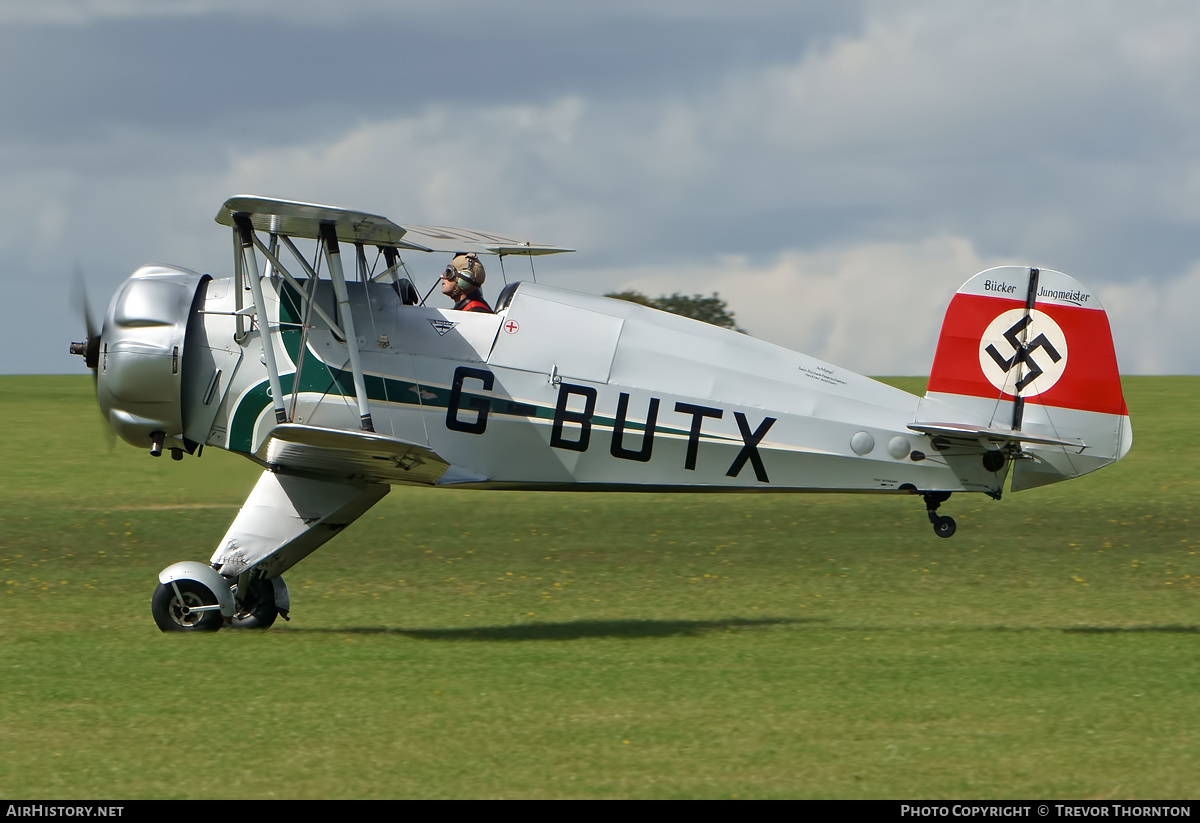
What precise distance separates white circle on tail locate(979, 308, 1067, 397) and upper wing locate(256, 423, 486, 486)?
431cm

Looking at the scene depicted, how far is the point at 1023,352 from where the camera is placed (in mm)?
10711

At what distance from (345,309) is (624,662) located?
3.45 m

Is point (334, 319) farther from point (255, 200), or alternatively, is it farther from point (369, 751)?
point (369, 751)

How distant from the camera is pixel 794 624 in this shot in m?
11.6

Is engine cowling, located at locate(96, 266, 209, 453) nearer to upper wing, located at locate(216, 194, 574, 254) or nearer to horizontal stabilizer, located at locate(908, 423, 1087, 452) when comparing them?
upper wing, located at locate(216, 194, 574, 254)

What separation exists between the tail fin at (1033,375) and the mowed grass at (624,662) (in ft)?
5.16

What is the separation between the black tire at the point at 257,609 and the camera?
441 inches

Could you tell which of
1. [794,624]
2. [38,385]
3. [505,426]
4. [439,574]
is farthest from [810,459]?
[38,385]

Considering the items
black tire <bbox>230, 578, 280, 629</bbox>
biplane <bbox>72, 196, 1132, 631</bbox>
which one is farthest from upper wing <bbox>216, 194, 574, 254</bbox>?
black tire <bbox>230, 578, 280, 629</bbox>

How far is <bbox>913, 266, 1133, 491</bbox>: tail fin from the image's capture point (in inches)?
418

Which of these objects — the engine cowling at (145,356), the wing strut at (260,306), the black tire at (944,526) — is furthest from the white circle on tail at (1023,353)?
the engine cowling at (145,356)

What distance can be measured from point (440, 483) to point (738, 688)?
3219 millimetres

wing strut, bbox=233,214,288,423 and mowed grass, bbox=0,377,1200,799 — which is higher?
wing strut, bbox=233,214,288,423

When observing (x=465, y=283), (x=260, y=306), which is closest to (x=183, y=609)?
(x=260, y=306)
